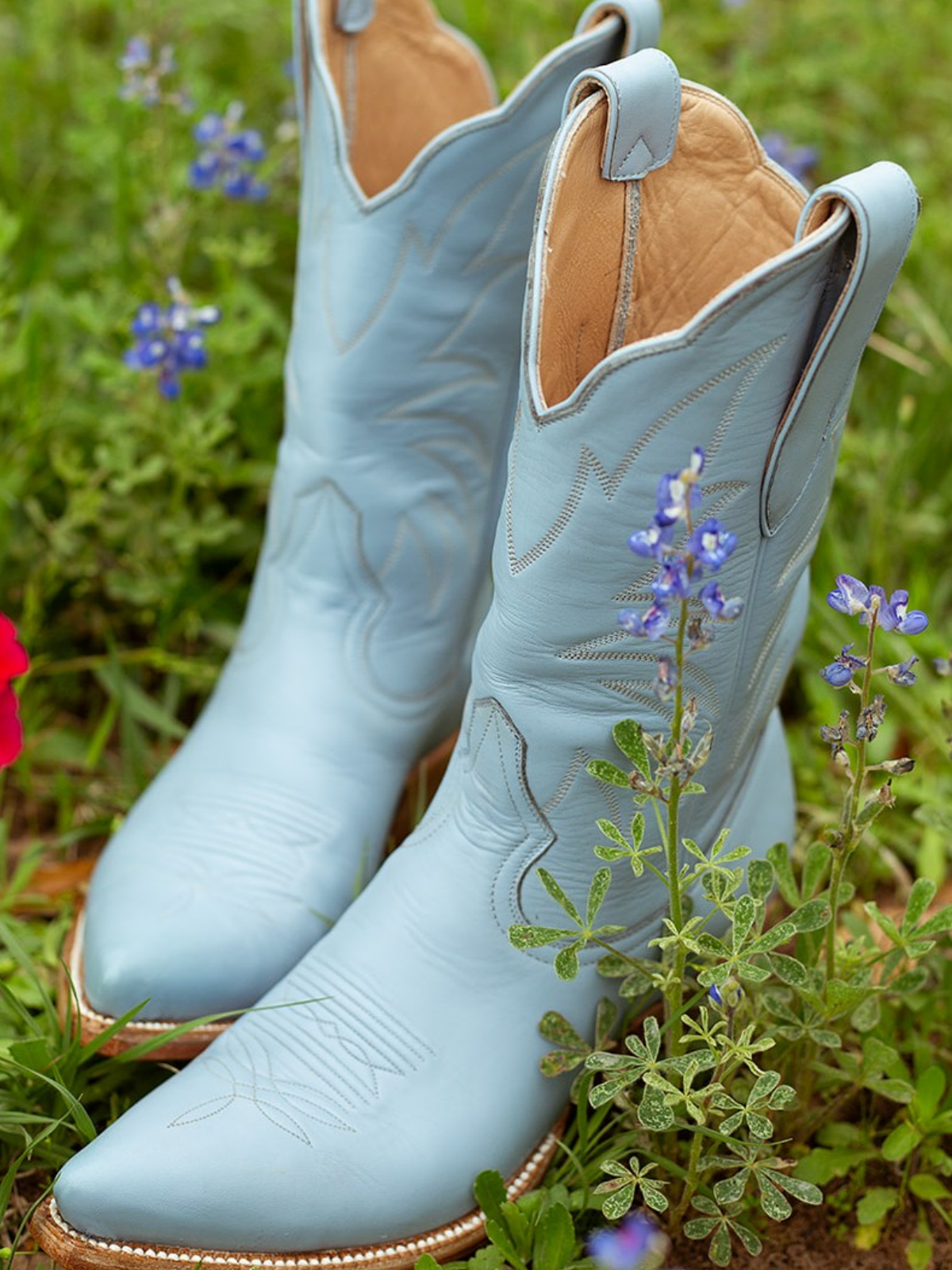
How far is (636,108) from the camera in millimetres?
1108

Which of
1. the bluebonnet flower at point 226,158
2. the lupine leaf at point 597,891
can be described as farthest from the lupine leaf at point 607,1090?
the bluebonnet flower at point 226,158

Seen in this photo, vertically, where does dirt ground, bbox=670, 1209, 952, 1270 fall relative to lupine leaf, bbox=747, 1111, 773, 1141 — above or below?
below

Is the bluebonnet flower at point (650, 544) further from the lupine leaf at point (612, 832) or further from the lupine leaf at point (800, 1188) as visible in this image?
the lupine leaf at point (800, 1188)

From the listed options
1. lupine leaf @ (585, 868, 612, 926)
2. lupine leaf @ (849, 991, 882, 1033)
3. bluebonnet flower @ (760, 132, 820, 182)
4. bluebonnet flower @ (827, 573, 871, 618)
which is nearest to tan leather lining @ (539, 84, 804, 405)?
bluebonnet flower @ (827, 573, 871, 618)

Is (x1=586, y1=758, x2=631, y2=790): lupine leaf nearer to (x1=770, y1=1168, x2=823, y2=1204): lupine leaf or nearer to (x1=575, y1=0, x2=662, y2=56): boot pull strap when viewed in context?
(x1=770, y1=1168, x2=823, y2=1204): lupine leaf

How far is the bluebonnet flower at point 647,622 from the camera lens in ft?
3.30

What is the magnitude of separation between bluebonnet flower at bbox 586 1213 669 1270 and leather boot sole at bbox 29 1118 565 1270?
0.32ft

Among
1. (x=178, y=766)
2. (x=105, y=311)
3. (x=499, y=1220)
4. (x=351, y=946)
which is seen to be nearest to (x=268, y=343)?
(x=105, y=311)

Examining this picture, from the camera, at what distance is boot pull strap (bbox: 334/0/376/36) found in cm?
150

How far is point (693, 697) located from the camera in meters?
1.17

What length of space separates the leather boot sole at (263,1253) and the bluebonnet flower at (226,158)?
1.36 m

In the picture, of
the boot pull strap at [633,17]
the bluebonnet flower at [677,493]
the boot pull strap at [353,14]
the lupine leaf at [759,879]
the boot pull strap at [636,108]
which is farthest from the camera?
the boot pull strap at [353,14]

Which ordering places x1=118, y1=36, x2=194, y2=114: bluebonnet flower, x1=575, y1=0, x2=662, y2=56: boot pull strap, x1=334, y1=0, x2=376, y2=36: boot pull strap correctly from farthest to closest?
x1=118, y1=36, x2=194, y2=114: bluebonnet flower → x1=334, y1=0, x2=376, y2=36: boot pull strap → x1=575, y1=0, x2=662, y2=56: boot pull strap

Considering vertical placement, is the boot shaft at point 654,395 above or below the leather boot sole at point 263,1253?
above
